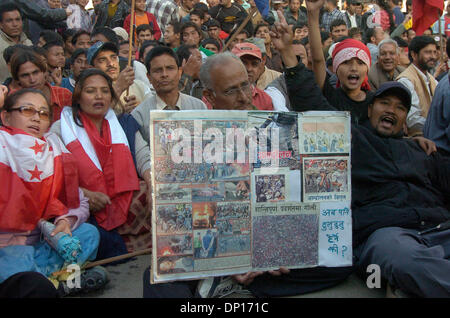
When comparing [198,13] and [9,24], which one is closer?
[9,24]

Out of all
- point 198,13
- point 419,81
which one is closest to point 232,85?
point 419,81

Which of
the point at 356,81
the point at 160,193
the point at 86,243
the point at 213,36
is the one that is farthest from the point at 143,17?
the point at 160,193

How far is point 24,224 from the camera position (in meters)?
2.97

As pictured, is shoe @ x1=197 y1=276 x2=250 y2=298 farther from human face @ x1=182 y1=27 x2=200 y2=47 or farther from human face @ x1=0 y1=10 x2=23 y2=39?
human face @ x1=182 y1=27 x2=200 y2=47

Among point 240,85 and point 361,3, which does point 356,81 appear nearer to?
point 240,85

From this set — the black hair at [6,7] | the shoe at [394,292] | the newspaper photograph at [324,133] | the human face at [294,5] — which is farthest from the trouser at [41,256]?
the human face at [294,5]

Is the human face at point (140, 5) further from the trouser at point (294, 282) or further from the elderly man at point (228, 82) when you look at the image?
the trouser at point (294, 282)

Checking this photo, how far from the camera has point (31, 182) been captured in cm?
305

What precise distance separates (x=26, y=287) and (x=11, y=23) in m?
4.66

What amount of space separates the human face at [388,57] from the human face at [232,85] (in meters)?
3.62

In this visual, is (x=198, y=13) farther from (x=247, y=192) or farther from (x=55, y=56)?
(x=247, y=192)

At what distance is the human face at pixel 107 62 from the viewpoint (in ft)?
16.6

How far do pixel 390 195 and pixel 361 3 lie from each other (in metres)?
9.78

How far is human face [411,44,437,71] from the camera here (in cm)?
607
